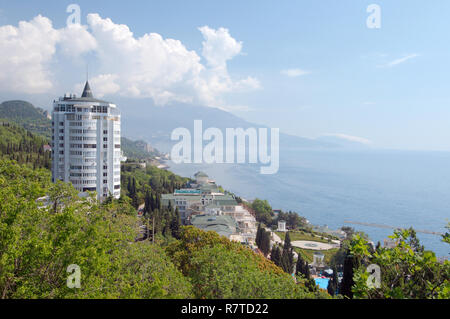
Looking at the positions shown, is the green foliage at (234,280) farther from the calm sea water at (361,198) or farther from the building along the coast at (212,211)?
the calm sea water at (361,198)

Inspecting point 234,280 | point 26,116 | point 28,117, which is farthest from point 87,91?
point 26,116

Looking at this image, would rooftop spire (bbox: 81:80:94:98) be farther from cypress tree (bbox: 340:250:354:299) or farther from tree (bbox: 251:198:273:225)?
cypress tree (bbox: 340:250:354:299)

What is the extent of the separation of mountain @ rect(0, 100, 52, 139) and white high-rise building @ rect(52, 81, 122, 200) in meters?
57.3

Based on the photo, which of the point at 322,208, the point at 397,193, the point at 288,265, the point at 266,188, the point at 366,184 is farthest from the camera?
the point at 366,184

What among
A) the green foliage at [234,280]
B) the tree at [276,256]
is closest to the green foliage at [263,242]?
the tree at [276,256]

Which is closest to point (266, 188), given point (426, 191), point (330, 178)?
point (330, 178)

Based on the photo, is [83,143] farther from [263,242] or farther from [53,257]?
[53,257]

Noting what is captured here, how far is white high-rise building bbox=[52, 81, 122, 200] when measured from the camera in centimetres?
2362

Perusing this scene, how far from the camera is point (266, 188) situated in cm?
6247

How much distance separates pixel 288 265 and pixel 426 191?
52371mm

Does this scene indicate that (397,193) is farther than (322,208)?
Yes

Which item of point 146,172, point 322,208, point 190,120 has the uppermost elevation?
point 190,120

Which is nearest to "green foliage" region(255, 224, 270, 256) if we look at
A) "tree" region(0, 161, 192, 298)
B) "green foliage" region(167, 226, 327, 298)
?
"green foliage" region(167, 226, 327, 298)
